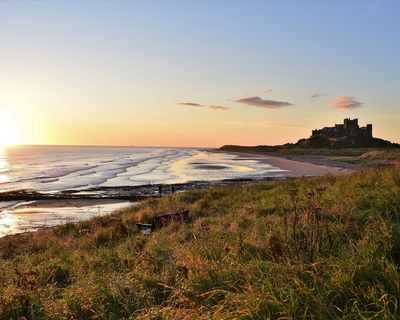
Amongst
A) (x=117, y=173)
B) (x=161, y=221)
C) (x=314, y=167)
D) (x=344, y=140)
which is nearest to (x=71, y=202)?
(x=161, y=221)

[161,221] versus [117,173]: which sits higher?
[161,221]

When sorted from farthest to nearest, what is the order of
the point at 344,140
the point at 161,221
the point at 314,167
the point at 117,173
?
the point at 344,140, the point at 314,167, the point at 117,173, the point at 161,221

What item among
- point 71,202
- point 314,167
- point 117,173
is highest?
point 314,167

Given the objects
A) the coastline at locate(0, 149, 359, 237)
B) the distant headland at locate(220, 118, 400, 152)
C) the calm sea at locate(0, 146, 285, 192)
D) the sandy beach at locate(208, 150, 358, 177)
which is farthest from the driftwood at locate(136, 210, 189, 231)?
the distant headland at locate(220, 118, 400, 152)

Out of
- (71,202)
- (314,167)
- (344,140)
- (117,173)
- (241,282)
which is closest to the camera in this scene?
(241,282)

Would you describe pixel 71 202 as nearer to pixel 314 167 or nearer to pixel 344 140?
pixel 314 167

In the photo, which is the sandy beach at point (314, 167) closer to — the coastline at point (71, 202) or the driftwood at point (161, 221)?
the driftwood at point (161, 221)

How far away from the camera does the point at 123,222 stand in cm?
1462

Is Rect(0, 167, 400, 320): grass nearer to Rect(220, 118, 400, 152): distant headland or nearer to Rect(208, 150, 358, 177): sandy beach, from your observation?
Rect(208, 150, 358, 177): sandy beach

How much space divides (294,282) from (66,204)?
2998cm

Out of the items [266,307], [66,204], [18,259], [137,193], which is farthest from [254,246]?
[137,193]

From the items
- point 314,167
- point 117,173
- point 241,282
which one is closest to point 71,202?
point 241,282

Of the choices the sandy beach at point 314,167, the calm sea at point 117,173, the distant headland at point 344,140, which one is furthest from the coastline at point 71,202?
the distant headland at point 344,140

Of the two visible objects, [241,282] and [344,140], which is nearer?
[241,282]
